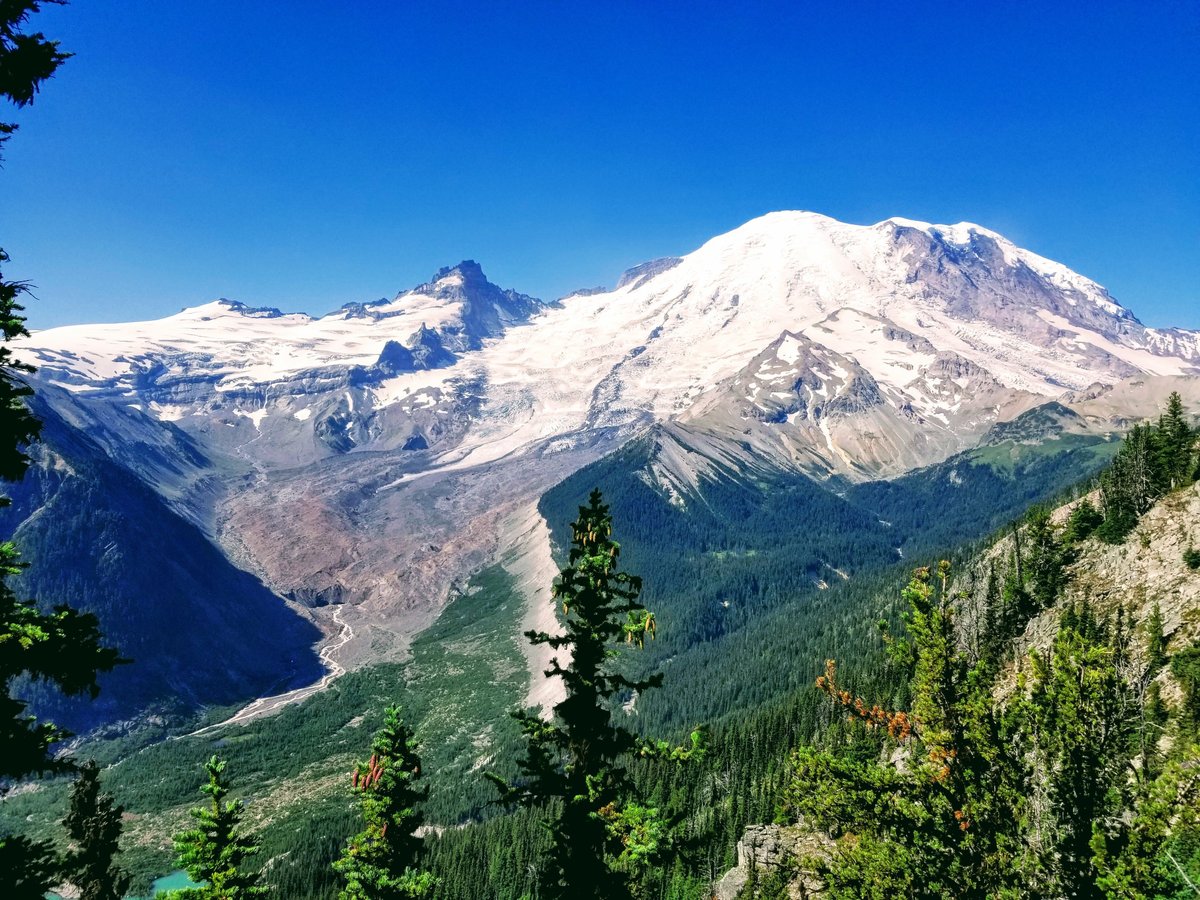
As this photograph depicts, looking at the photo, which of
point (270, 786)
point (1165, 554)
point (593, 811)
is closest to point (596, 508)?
point (593, 811)

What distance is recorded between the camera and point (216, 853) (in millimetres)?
21484

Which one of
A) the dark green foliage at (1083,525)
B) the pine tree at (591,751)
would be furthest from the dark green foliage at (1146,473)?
the pine tree at (591,751)

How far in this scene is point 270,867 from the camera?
103 metres

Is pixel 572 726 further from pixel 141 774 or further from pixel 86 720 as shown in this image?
pixel 86 720

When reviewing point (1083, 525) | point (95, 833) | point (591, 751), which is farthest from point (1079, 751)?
point (1083, 525)

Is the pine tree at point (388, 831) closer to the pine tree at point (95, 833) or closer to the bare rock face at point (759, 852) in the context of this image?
the pine tree at point (95, 833)

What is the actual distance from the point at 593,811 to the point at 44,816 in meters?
167

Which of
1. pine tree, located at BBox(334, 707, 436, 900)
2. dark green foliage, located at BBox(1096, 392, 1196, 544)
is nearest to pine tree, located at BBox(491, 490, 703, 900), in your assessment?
pine tree, located at BBox(334, 707, 436, 900)

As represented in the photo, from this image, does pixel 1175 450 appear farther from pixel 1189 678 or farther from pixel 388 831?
pixel 388 831

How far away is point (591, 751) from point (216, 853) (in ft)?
48.8

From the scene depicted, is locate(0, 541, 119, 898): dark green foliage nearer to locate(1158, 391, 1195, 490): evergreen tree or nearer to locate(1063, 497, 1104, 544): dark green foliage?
locate(1063, 497, 1104, 544): dark green foliage

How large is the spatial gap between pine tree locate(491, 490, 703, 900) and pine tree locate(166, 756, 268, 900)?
1181 centimetres

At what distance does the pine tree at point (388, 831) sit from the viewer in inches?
837

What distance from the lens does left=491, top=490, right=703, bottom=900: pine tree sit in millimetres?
14320
